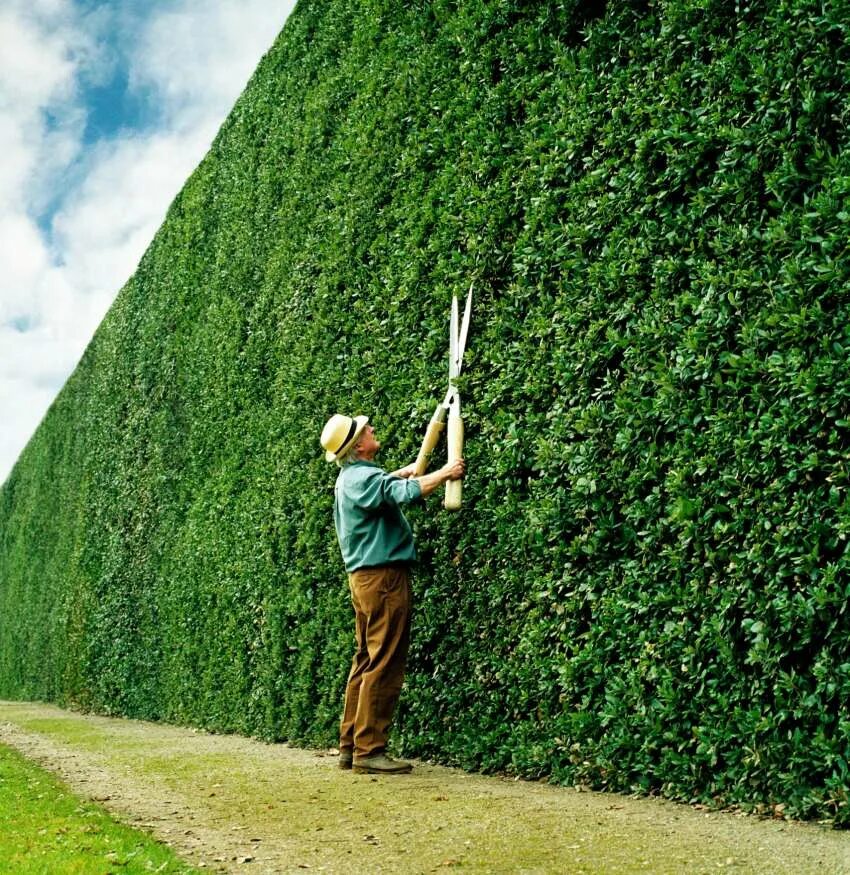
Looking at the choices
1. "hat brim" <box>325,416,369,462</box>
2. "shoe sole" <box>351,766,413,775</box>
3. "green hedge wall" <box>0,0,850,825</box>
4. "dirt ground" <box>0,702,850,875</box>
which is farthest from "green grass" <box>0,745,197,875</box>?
"hat brim" <box>325,416,369,462</box>

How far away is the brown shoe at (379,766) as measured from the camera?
5.44 metres

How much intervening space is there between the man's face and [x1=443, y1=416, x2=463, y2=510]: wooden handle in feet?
1.89

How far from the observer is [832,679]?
11.9 ft

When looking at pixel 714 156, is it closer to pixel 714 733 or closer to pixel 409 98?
pixel 714 733

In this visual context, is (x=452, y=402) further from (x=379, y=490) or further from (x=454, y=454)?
(x=379, y=490)

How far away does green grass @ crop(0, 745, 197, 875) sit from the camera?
3.42 metres

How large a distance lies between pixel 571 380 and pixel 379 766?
233cm

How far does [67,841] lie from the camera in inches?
151

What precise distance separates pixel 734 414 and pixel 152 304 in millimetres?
10077

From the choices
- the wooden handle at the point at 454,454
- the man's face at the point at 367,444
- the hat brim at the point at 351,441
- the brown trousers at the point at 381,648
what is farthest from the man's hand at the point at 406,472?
the brown trousers at the point at 381,648

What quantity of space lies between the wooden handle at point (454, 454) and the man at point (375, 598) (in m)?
0.09

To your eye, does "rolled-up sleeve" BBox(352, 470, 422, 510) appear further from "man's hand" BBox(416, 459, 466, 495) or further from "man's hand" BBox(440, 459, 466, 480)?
"man's hand" BBox(440, 459, 466, 480)

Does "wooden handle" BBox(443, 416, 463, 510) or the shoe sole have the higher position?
"wooden handle" BBox(443, 416, 463, 510)

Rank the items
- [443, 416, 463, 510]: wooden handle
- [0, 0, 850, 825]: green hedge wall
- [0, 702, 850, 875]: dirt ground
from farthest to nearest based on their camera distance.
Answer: [443, 416, 463, 510]: wooden handle, [0, 0, 850, 825]: green hedge wall, [0, 702, 850, 875]: dirt ground
